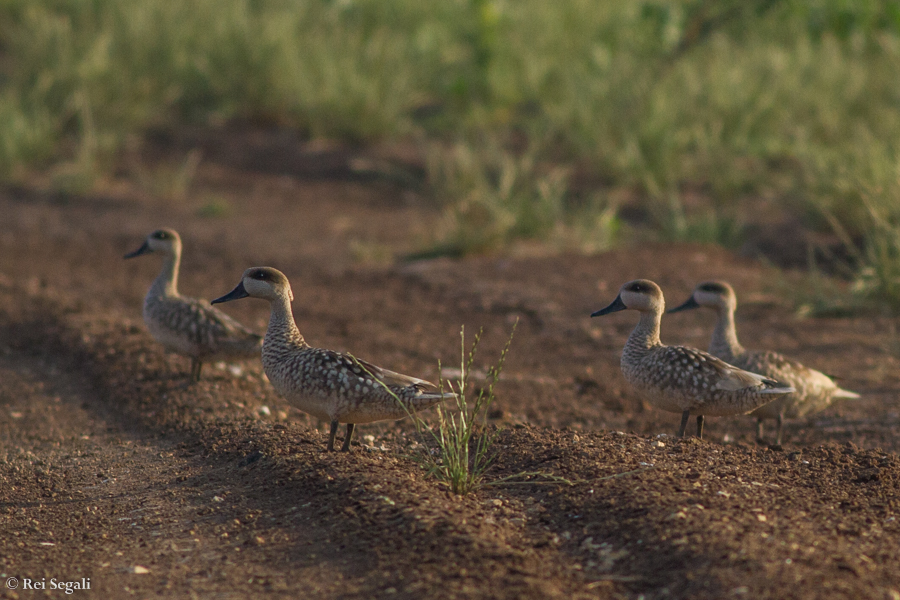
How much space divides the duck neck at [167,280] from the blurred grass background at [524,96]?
380 centimetres

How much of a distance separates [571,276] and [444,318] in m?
1.44

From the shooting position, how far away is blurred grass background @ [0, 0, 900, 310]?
38.2 feet

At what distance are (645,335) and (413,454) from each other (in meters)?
1.50

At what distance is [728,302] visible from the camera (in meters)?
6.71

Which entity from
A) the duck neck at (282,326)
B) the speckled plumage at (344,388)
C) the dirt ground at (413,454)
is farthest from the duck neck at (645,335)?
the duck neck at (282,326)

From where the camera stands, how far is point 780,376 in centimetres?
606

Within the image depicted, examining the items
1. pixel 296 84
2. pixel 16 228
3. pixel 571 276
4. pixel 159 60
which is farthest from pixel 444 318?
pixel 159 60

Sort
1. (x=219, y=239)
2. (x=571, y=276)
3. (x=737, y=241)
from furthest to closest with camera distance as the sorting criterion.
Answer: (x=219, y=239) → (x=737, y=241) → (x=571, y=276)

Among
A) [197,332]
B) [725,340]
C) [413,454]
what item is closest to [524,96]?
[725,340]

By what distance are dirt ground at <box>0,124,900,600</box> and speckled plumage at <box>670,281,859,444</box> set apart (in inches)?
10.0

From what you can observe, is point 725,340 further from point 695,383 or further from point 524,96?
point 524,96

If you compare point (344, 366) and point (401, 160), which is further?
point (401, 160)

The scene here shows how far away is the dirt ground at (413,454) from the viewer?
3.92m

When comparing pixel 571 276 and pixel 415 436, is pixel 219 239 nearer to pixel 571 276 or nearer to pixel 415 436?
pixel 571 276
